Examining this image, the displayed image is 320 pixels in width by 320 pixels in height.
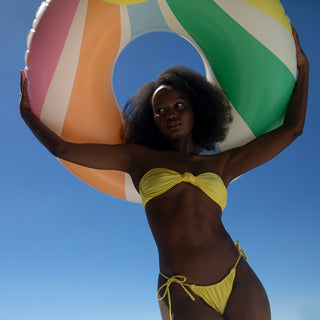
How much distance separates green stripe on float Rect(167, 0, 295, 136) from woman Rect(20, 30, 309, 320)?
76 mm

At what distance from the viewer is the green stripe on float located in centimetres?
193

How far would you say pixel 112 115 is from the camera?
6.86ft

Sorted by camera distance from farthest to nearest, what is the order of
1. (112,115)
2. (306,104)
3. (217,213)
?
(112,115) → (306,104) → (217,213)

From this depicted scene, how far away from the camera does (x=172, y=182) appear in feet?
5.35

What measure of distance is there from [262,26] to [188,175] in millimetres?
830

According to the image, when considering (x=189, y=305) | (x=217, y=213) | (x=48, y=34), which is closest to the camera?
(x=189, y=305)

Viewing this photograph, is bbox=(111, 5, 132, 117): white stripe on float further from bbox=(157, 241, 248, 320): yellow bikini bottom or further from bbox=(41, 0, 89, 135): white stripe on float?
bbox=(157, 241, 248, 320): yellow bikini bottom

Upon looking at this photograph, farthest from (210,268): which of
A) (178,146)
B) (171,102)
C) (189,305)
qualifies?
(171,102)

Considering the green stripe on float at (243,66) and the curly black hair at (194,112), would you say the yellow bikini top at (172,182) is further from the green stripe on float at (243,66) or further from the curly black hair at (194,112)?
the green stripe on float at (243,66)

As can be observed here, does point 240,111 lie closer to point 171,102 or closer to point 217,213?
point 171,102

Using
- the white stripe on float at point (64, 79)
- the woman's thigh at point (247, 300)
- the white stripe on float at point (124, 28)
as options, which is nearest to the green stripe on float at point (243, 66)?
the white stripe on float at point (124, 28)

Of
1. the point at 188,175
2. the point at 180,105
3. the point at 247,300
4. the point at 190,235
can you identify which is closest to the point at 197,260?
the point at 190,235

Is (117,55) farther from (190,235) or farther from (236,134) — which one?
(190,235)

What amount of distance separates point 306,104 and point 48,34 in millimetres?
1247
